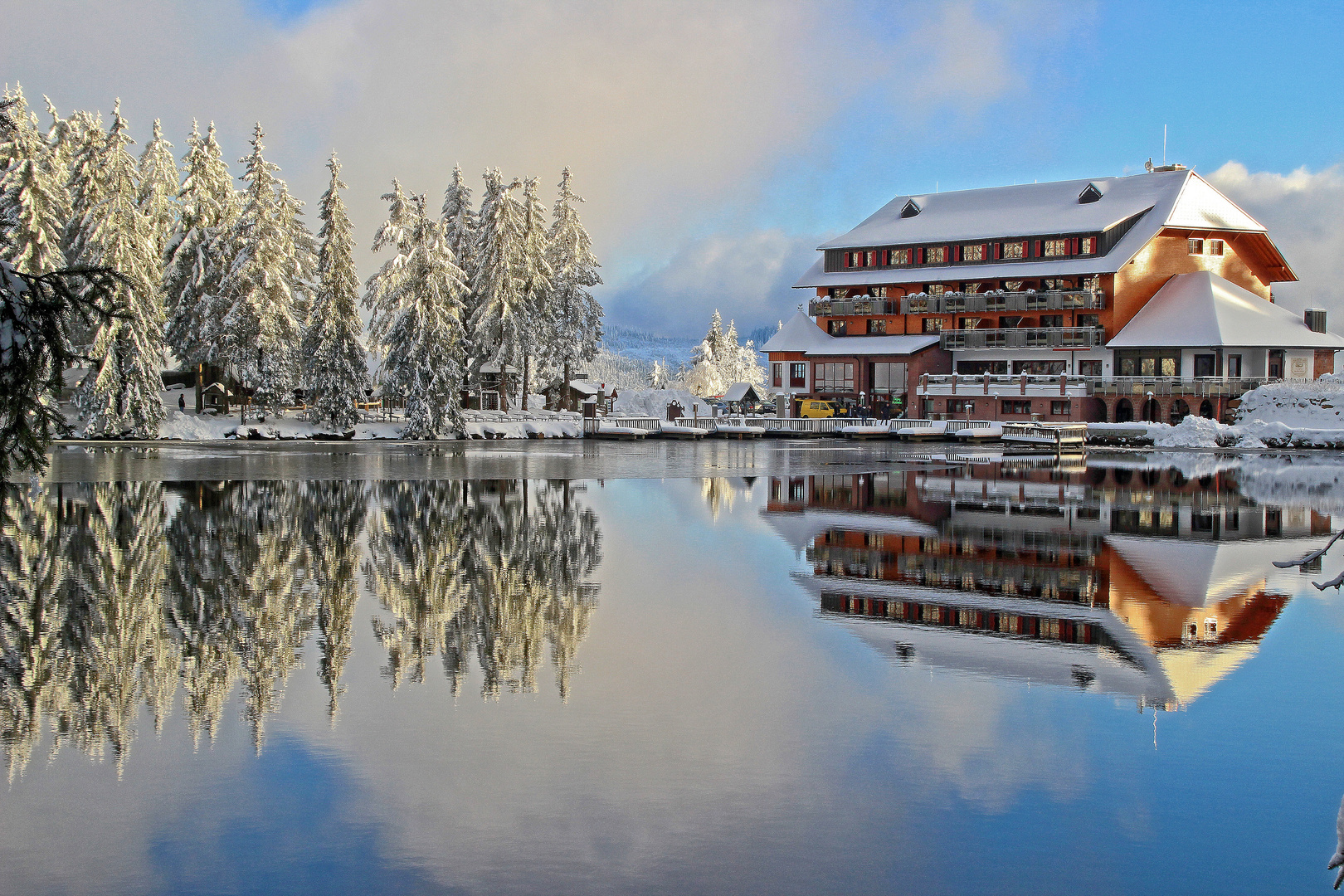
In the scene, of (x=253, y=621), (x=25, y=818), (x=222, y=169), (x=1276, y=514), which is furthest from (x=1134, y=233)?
(x=25, y=818)

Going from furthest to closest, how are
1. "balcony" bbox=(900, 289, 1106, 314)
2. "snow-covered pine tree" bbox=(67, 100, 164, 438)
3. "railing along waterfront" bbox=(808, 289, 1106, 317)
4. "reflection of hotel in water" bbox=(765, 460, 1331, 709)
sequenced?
"railing along waterfront" bbox=(808, 289, 1106, 317) → "balcony" bbox=(900, 289, 1106, 314) → "snow-covered pine tree" bbox=(67, 100, 164, 438) → "reflection of hotel in water" bbox=(765, 460, 1331, 709)

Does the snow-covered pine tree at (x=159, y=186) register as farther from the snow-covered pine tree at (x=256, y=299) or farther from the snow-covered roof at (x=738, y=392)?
the snow-covered roof at (x=738, y=392)

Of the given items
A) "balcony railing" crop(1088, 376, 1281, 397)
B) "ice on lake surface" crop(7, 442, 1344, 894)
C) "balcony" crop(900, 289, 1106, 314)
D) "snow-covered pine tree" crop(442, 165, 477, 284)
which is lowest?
"ice on lake surface" crop(7, 442, 1344, 894)

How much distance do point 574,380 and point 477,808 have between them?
96.1 m

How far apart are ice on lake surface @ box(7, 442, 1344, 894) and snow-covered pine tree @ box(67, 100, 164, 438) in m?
36.4

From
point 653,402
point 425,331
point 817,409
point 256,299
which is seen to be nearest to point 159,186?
point 256,299

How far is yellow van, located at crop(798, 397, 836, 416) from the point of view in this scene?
265 feet

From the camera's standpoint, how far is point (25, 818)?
8766 millimetres

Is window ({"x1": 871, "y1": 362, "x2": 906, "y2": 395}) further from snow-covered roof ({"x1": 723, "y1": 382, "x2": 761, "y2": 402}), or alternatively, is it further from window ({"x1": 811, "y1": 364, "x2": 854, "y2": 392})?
snow-covered roof ({"x1": 723, "y1": 382, "x2": 761, "y2": 402})

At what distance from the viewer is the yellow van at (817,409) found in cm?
8088

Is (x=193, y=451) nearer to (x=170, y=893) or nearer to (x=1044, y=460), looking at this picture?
(x=1044, y=460)

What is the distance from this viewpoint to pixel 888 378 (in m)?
81.6

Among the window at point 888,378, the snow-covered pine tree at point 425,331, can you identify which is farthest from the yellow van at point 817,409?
the snow-covered pine tree at point 425,331

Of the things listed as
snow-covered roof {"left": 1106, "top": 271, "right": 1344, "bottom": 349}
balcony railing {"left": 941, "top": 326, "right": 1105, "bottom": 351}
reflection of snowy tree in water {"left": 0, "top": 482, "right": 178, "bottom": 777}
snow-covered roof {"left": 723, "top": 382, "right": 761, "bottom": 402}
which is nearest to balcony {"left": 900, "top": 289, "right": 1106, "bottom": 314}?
balcony railing {"left": 941, "top": 326, "right": 1105, "bottom": 351}
